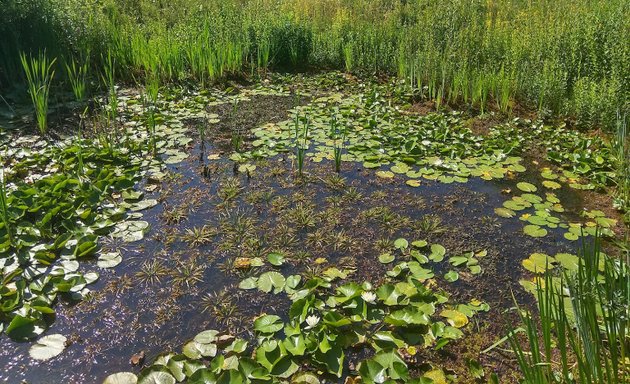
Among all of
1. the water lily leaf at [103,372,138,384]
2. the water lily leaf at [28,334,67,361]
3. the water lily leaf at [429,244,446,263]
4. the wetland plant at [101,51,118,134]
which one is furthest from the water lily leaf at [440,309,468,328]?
the wetland plant at [101,51,118,134]

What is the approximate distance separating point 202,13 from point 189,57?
182 cm

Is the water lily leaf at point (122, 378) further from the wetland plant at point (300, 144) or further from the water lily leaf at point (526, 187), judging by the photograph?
the water lily leaf at point (526, 187)

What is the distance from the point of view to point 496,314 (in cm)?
244

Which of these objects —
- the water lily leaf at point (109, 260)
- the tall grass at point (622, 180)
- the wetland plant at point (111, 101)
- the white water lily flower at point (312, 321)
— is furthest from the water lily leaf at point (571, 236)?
the wetland plant at point (111, 101)

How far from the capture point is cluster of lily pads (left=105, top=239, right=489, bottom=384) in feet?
6.52

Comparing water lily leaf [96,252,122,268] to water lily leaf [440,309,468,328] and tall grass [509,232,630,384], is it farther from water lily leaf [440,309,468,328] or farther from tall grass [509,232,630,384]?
tall grass [509,232,630,384]

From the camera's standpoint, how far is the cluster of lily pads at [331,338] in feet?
6.52

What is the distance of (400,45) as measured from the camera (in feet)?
19.7

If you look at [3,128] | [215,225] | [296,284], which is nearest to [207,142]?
[215,225]

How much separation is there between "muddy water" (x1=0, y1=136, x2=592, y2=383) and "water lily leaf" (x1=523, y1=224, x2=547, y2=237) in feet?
0.13

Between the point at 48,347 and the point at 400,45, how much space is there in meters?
5.24

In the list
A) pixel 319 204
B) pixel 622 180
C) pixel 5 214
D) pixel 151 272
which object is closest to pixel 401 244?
pixel 319 204

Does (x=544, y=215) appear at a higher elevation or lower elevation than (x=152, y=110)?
lower

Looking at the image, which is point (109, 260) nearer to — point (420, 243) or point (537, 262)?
point (420, 243)
